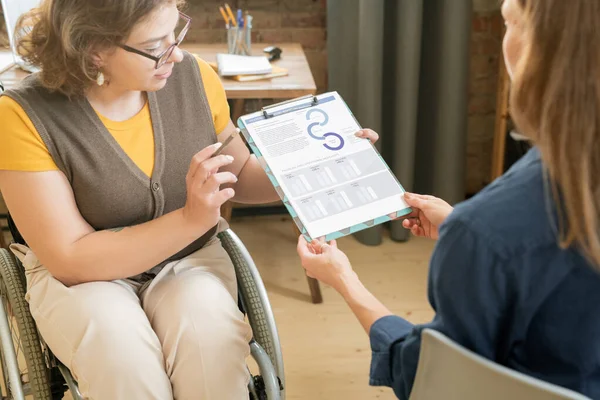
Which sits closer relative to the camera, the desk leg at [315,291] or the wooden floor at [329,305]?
the wooden floor at [329,305]

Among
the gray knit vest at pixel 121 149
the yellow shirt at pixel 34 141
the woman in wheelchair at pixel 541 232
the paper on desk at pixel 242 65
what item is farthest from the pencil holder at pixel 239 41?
the woman in wheelchair at pixel 541 232

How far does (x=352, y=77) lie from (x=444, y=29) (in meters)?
0.35

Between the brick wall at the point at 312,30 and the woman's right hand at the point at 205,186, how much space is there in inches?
55.5

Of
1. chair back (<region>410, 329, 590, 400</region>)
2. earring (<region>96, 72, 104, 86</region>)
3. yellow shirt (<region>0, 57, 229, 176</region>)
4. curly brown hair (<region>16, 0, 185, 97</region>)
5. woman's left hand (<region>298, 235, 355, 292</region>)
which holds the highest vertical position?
Answer: curly brown hair (<region>16, 0, 185, 97</region>)

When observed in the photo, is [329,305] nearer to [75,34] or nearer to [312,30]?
[312,30]

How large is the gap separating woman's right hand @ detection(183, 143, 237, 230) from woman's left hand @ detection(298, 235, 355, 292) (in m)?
0.17

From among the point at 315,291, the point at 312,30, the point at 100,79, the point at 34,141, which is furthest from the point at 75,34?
the point at 312,30

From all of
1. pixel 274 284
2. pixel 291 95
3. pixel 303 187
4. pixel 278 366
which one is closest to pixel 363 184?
pixel 303 187

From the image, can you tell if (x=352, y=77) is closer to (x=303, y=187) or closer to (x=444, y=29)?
(x=444, y=29)

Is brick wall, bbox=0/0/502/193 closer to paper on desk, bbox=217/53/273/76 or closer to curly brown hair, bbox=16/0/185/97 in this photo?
paper on desk, bbox=217/53/273/76

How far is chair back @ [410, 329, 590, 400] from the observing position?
72cm

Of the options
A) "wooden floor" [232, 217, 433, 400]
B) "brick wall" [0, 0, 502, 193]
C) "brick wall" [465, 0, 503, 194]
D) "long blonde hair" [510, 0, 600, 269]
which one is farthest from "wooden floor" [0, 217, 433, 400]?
"long blonde hair" [510, 0, 600, 269]

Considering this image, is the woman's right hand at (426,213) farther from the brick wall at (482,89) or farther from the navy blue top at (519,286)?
the brick wall at (482,89)

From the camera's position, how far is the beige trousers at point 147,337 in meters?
1.15
